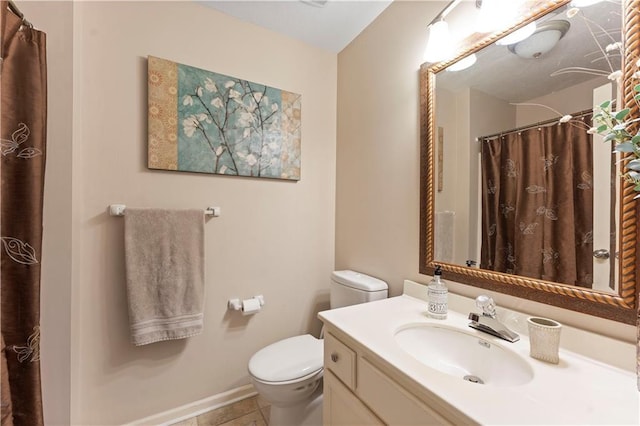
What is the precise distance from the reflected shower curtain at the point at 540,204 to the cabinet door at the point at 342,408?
0.68 meters

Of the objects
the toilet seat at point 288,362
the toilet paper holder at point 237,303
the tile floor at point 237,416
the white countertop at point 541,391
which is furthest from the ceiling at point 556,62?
the tile floor at point 237,416

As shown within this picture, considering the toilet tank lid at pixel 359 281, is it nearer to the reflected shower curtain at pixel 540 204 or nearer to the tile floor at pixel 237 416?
the reflected shower curtain at pixel 540 204

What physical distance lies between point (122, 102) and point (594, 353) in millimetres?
2113

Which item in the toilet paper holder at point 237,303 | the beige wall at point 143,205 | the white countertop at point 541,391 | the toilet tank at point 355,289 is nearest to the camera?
the white countertop at point 541,391

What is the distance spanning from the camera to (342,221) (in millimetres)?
1856

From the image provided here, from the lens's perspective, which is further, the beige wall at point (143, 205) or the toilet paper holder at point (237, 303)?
the toilet paper holder at point (237, 303)

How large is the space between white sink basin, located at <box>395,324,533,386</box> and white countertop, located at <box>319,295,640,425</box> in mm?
33

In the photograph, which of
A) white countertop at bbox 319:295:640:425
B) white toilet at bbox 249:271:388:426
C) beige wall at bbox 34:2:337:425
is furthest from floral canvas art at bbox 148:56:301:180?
white countertop at bbox 319:295:640:425

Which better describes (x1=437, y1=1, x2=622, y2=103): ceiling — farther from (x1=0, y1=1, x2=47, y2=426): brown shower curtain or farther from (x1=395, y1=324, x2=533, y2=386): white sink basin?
(x1=0, y1=1, x2=47, y2=426): brown shower curtain

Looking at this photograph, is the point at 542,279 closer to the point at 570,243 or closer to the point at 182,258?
the point at 570,243

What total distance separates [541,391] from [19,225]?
63.5 inches

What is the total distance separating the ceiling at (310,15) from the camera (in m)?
1.46

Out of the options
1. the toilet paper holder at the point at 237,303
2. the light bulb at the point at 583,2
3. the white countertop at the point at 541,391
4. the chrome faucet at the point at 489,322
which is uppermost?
A: the light bulb at the point at 583,2

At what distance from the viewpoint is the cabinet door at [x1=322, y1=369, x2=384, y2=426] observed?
0.79 m
